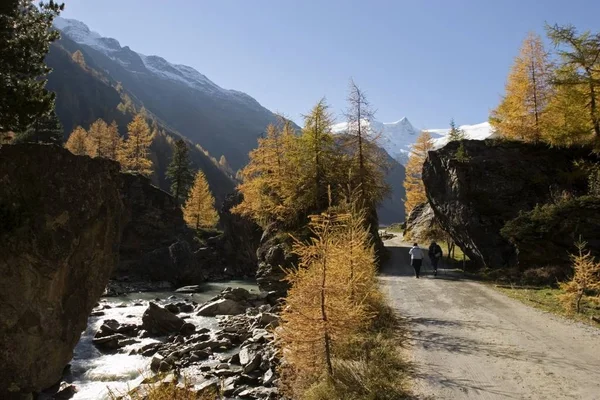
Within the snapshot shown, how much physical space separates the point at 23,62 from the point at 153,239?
47057 mm

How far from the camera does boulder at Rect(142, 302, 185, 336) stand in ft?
73.7

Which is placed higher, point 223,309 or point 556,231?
point 556,231

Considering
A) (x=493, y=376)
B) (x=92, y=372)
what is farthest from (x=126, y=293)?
(x=493, y=376)

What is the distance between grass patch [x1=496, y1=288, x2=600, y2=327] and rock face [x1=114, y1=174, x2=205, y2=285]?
3828 cm

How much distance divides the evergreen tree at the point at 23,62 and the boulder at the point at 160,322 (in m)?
12.8

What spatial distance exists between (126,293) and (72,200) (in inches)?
1069

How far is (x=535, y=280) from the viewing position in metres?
19.5

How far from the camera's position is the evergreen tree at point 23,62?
13.3 m

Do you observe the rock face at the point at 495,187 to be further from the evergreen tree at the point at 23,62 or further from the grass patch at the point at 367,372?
the evergreen tree at the point at 23,62

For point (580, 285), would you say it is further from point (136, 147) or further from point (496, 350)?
point (136, 147)

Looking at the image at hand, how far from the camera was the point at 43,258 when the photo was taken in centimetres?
1421

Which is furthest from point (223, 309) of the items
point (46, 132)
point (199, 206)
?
point (46, 132)

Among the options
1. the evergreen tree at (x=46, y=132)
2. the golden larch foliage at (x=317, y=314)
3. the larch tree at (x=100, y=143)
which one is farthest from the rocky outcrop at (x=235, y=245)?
the golden larch foliage at (x=317, y=314)

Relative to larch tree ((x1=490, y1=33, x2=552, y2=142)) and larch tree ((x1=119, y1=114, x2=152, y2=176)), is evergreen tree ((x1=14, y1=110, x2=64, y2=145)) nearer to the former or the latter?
larch tree ((x1=119, y1=114, x2=152, y2=176))
